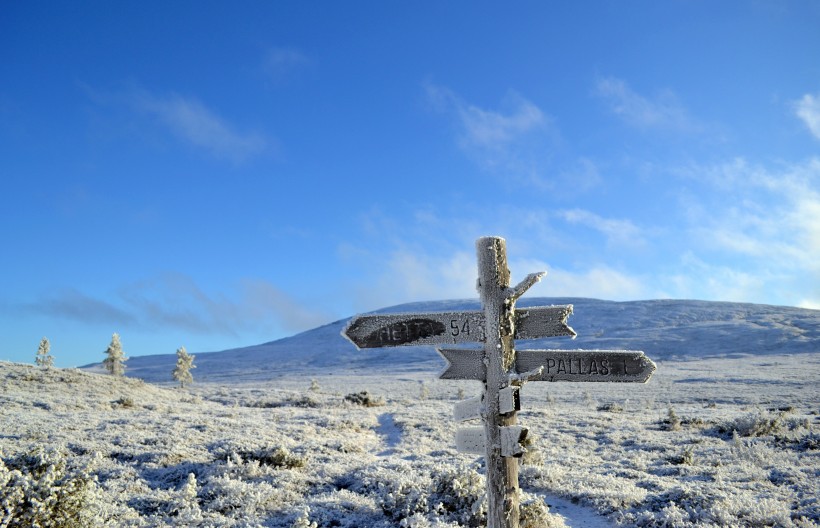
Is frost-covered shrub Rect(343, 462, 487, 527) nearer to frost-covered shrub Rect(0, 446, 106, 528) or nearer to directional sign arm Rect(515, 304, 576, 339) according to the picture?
directional sign arm Rect(515, 304, 576, 339)

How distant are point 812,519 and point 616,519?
11.5 feet

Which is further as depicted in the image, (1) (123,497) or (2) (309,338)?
(2) (309,338)

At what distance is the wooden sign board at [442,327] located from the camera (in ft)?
19.6

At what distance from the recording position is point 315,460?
13.8 meters

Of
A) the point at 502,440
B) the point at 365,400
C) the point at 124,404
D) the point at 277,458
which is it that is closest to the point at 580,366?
the point at 502,440

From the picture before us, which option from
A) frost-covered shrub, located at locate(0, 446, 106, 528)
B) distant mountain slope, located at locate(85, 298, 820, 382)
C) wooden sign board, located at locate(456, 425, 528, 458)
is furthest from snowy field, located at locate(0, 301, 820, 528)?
distant mountain slope, located at locate(85, 298, 820, 382)

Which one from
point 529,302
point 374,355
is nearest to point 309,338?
point 374,355

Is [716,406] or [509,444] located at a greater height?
[509,444]

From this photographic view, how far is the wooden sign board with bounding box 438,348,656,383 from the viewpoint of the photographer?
6008 millimetres

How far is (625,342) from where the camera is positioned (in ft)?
292

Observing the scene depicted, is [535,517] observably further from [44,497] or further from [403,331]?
[44,497]

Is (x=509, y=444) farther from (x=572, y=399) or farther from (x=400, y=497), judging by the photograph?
(x=572, y=399)

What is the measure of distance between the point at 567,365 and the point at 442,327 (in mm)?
1648

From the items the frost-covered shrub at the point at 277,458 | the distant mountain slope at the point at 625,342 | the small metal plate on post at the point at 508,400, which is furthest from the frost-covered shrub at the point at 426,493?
the distant mountain slope at the point at 625,342
